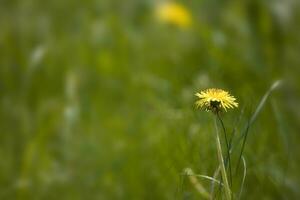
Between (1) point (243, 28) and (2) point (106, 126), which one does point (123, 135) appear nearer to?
(2) point (106, 126)

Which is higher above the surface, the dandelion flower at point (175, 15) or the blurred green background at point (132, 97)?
the dandelion flower at point (175, 15)

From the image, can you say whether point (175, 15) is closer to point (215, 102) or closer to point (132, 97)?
point (132, 97)

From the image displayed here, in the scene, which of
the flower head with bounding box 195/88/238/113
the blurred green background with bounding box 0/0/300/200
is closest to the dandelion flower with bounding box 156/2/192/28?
the blurred green background with bounding box 0/0/300/200

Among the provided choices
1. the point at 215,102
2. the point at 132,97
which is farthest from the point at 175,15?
the point at 215,102

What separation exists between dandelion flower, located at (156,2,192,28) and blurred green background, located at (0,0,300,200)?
63 millimetres

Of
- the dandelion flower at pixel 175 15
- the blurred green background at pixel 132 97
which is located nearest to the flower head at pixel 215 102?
the blurred green background at pixel 132 97

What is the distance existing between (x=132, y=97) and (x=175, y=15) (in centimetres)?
111

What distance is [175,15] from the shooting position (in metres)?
4.54

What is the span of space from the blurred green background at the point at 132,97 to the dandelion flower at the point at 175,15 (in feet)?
0.21

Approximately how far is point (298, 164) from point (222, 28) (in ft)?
6.07

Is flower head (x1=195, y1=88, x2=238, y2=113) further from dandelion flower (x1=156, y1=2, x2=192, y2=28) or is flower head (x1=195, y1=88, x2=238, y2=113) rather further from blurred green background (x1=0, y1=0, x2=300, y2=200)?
dandelion flower (x1=156, y1=2, x2=192, y2=28)

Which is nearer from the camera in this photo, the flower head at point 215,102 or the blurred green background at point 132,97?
the flower head at point 215,102

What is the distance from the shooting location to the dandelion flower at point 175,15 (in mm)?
4434

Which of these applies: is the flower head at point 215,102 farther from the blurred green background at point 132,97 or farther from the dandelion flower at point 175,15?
the dandelion flower at point 175,15
